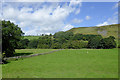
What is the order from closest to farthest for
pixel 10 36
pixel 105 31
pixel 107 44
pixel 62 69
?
pixel 62 69 < pixel 10 36 < pixel 107 44 < pixel 105 31

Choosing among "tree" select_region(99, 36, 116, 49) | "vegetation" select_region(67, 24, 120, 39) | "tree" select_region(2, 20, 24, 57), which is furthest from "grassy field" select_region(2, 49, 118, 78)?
"vegetation" select_region(67, 24, 120, 39)

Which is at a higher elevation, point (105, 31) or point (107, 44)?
point (105, 31)

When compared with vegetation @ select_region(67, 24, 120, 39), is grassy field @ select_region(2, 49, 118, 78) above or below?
below

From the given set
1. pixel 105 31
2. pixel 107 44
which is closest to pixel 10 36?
pixel 107 44

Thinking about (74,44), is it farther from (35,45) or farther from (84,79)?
(84,79)

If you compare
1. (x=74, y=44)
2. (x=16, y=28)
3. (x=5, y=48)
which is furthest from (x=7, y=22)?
(x=74, y=44)

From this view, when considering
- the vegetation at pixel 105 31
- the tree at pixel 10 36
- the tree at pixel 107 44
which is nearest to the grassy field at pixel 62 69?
the tree at pixel 10 36

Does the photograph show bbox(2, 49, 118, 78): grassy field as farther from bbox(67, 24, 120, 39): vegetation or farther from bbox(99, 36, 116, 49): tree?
Result: bbox(67, 24, 120, 39): vegetation

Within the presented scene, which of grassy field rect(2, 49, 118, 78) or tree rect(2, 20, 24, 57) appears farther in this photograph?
tree rect(2, 20, 24, 57)

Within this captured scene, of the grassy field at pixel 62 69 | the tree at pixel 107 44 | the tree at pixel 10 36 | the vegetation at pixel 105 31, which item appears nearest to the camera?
the grassy field at pixel 62 69

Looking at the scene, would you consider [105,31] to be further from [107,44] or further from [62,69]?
[62,69]

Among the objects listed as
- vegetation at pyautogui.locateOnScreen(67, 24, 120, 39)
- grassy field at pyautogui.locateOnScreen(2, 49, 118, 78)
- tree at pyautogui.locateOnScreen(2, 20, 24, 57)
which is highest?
vegetation at pyautogui.locateOnScreen(67, 24, 120, 39)

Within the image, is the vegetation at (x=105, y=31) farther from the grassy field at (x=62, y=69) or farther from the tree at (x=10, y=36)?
the grassy field at (x=62, y=69)

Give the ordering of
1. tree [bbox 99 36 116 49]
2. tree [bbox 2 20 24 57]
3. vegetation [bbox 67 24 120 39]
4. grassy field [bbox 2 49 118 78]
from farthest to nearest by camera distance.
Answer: vegetation [bbox 67 24 120 39] < tree [bbox 99 36 116 49] < tree [bbox 2 20 24 57] < grassy field [bbox 2 49 118 78]
